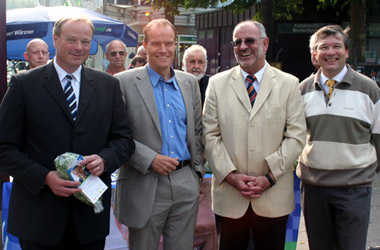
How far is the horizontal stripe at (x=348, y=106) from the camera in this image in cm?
Answer: 311

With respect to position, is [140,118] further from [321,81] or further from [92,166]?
[321,81]

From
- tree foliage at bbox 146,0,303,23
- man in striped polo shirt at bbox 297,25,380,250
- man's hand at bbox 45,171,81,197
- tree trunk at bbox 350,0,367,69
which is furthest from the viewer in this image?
tree foliage at bbox 146,0,303,23

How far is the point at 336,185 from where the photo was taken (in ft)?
10.2

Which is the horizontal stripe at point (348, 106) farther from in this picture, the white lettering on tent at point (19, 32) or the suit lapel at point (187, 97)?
the white lettering on tent at point (19, 32)

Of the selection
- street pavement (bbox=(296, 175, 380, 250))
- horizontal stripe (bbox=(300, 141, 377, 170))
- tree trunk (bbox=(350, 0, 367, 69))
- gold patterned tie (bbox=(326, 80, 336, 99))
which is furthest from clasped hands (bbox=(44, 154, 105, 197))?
tree trunk (bbox=(350, 0, 367, 69))

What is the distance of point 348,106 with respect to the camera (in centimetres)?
311

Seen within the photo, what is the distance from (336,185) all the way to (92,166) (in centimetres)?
179

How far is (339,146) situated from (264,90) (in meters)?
0.69

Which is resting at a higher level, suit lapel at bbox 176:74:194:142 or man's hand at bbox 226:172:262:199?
suit lapel at bbox 176:74:194:142

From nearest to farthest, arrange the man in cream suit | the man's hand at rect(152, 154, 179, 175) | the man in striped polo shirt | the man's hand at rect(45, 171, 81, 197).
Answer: the man's hand at rect(45, 171, 81, 197)
the man's hand at rect(152, 154, 179, 175)
the man in cream suit
the man in striped polo shirt

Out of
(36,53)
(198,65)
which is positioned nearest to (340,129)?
(198,65)

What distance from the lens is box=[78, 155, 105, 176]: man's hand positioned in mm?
2461

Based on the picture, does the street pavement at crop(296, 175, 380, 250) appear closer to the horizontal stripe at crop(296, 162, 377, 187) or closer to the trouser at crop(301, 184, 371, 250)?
the trouser at crop(301, 184, 371, 250)

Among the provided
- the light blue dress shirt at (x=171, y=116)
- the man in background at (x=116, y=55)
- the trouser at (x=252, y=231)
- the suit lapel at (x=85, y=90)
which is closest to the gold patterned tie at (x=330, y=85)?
the trouser at (x=252, y=231)
